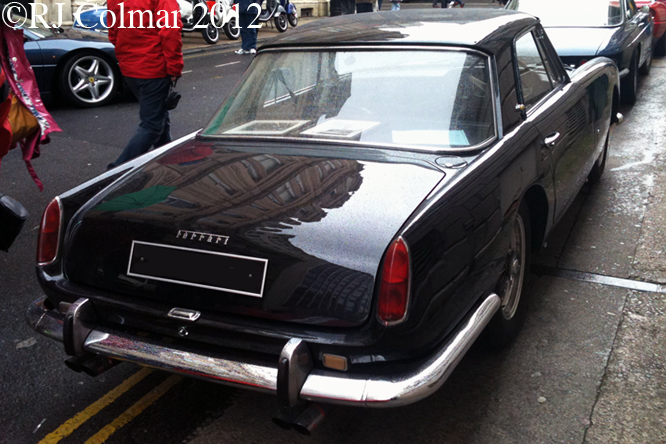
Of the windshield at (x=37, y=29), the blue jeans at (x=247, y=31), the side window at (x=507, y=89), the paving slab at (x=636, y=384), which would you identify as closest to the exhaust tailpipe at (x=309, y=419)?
the paving slab at (x=636, y=384)

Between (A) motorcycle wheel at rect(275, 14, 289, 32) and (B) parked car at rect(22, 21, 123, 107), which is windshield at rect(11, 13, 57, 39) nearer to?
(B) parked car at rect(22, 21, 123, 107)

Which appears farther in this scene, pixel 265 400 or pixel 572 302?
pixel 572 302

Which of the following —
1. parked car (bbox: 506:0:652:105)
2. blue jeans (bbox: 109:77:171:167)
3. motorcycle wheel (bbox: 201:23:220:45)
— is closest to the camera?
blue jeans (bbox: 109:77:171:167)

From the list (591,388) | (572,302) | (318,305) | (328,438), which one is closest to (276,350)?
(318,305)

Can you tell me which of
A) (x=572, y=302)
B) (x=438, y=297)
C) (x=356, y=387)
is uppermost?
(x=438, y=297)

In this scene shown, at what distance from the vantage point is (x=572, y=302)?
3979mm

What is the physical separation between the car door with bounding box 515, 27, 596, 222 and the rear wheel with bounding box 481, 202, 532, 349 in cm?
38

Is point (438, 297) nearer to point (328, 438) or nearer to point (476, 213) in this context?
point (476, 213)

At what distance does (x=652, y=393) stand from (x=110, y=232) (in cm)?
240

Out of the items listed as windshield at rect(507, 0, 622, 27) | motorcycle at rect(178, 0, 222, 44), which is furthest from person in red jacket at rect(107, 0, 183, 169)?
motorcycle at rect(178, 0, 222, 44)

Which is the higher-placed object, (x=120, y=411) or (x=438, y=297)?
(x=438, y=297)

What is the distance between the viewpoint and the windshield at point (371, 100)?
3248mm

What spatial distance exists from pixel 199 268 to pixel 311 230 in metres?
0.44

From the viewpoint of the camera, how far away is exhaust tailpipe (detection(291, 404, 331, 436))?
7.74ft
